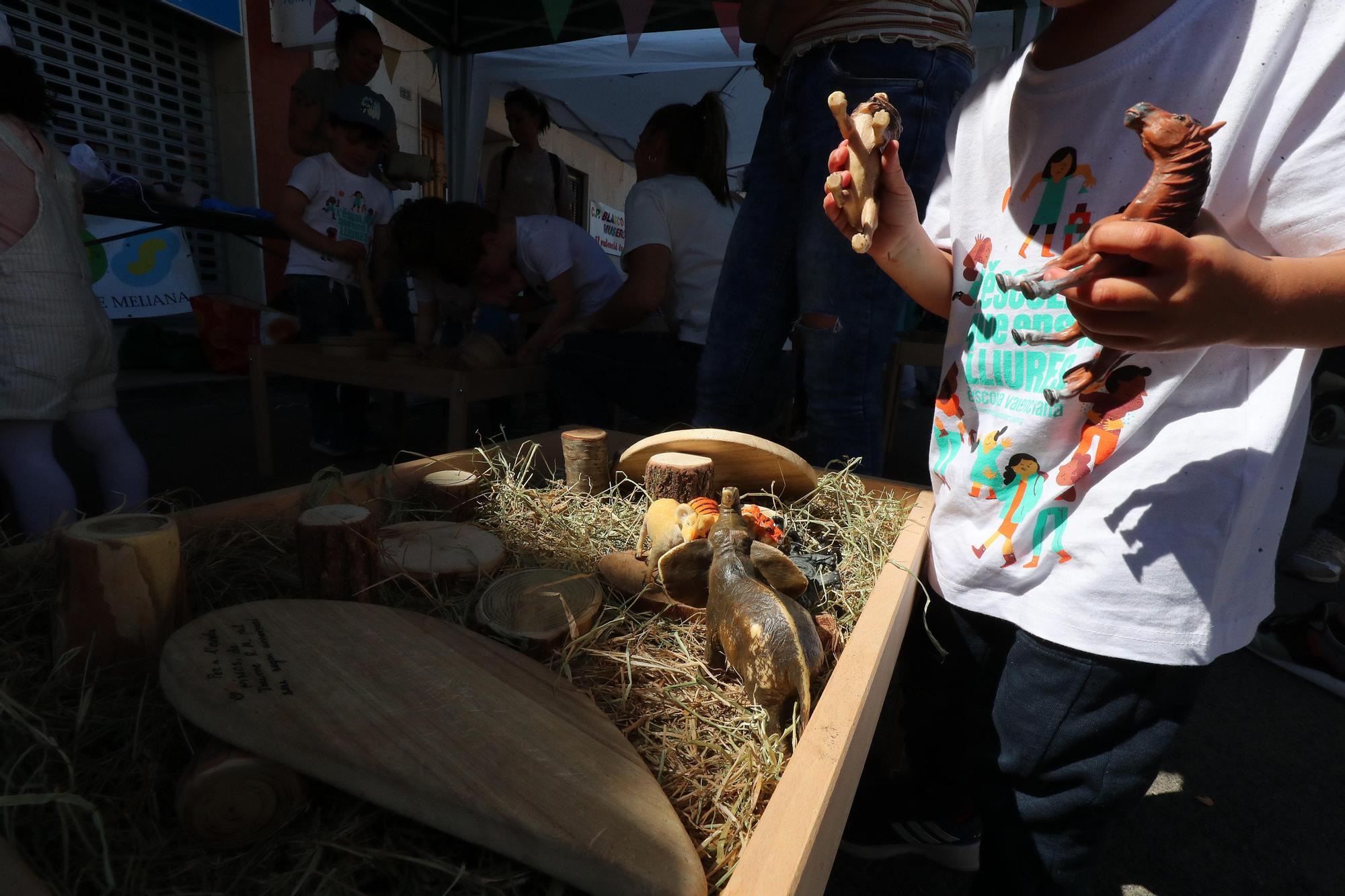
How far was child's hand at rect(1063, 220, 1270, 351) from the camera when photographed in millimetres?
460

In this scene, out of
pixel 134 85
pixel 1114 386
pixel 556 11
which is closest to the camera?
pixel 1114 386

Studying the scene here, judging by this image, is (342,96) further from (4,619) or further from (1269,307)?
(1269,307)

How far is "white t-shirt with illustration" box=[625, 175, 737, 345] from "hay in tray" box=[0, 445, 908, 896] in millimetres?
1594

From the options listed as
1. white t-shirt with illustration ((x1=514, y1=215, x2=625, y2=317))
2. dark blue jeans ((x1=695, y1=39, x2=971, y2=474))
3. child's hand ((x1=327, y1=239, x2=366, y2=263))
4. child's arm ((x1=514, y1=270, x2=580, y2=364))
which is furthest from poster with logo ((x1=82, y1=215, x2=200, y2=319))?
dark blue jeans ((x1=695, y1=39, x2=971, y2=474))

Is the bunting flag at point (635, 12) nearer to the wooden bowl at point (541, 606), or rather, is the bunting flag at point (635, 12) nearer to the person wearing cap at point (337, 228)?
the person wearing cap at point (337, 228)

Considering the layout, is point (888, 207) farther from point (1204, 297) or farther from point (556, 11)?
point (556, 11)

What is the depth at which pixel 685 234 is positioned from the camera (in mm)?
2420

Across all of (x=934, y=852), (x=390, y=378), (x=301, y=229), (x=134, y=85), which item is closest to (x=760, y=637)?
(x=934, y=852)

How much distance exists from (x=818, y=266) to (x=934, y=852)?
108 cm

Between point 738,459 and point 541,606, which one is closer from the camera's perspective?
point 541,606

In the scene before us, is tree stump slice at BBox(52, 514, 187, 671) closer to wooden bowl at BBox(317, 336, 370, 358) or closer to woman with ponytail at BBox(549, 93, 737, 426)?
woman with ponytail at BBox(549, 93, 737, 426)

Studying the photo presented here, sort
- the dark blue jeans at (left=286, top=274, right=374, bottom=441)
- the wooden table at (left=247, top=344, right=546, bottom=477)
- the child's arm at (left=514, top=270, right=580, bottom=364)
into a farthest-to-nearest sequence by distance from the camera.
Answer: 1. the dark blue jeans at (left=286, top=274, right=374, bottom=441)
2. the child's arm at (left=514, top=270, right=580, bottom=364)
3. the wooden table at (left=247, top=344, right=546, bottom=477)

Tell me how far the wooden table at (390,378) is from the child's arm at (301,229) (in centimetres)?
48

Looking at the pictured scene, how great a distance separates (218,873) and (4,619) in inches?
18.1
